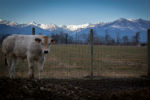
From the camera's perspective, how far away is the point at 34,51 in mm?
8773

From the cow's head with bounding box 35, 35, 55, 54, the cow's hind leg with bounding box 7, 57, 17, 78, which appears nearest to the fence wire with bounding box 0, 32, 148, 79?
the cow's hind leg with bounding box 7, 57, 17, 78

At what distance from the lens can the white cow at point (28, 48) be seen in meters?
8.62

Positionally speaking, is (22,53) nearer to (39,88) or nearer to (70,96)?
(39,88)

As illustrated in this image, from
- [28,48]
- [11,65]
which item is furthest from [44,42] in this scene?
[11,65]

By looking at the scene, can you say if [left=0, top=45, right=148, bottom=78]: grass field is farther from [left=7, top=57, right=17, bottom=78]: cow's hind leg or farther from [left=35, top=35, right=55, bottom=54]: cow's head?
[left=35, top=35, right=55, bottom=54]: cow's head

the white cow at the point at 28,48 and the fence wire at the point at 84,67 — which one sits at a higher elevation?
the white cow at the point at 28,48

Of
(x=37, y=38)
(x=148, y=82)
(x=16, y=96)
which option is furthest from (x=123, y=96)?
(x=37, y=38)

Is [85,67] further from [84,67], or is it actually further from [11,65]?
[11,65]

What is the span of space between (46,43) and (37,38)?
60 centimetres

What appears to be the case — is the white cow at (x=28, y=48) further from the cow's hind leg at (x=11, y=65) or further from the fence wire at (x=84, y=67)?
the fence wire at (x=84, y=67)

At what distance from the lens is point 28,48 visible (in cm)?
884

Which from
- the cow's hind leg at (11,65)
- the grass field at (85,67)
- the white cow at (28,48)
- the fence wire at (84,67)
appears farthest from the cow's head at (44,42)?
the grass field at (85,67)

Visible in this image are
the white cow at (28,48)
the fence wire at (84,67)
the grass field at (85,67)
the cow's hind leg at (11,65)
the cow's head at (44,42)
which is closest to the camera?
the cow's head at (44,42)

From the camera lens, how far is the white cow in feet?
28.3
